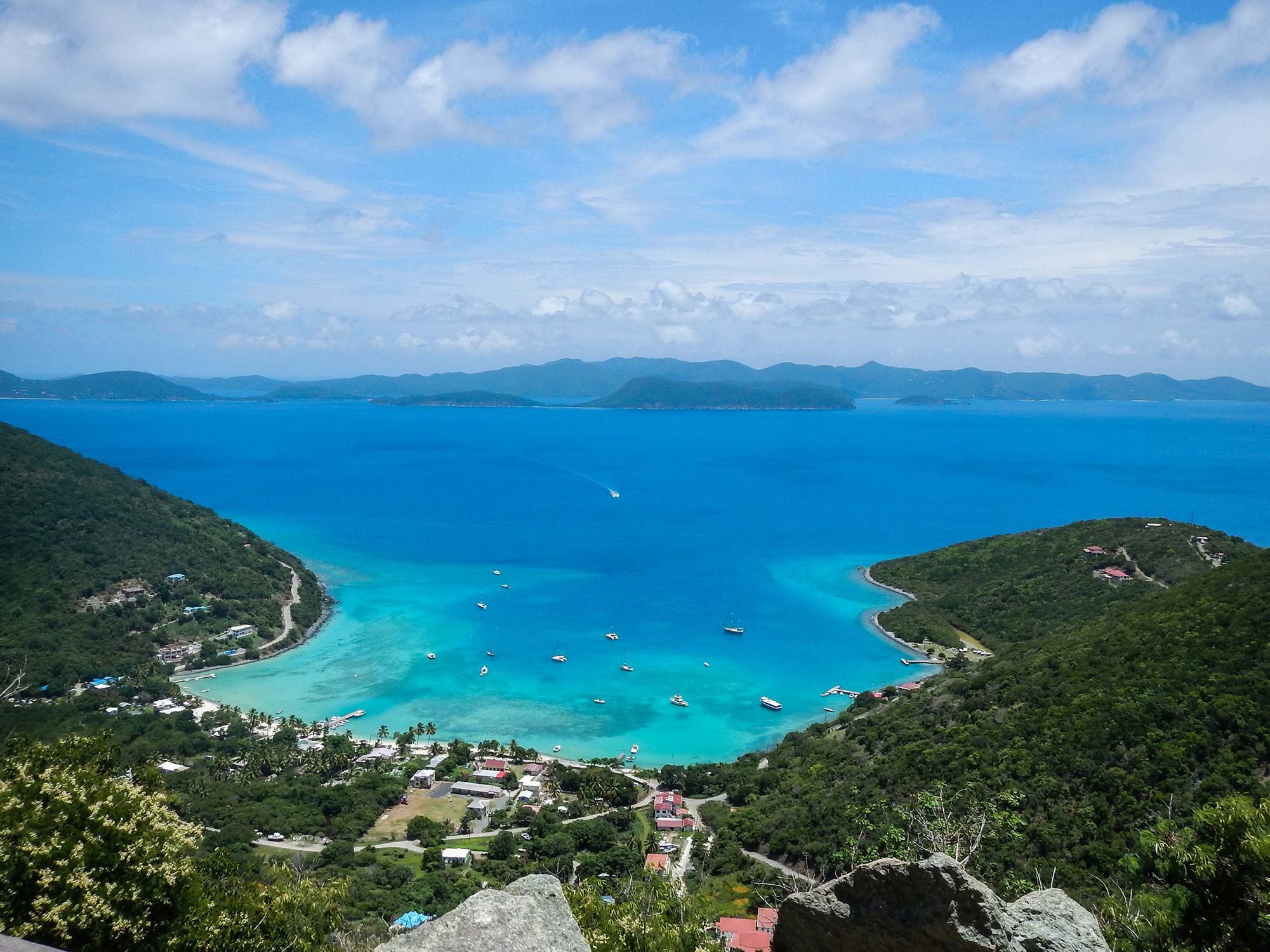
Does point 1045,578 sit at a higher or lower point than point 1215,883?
lower

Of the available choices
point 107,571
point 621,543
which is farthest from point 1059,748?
point 621,543

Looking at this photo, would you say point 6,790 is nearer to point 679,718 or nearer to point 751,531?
point 679,718

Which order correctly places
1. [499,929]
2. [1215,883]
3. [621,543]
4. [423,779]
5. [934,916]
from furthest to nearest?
[621,543]
[423,779]
[1215,883]
[499,929]
[934,916]

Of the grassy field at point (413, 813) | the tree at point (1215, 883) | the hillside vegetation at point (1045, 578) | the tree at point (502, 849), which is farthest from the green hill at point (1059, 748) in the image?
the hillside vegetation at point (1045, 578)

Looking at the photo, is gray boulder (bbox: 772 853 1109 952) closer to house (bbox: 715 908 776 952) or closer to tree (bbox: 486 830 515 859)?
house (bbox: 715 908 776 952)

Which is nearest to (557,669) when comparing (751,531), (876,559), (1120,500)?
(876,559)

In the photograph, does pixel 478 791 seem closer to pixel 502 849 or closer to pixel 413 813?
pixel 413 813
